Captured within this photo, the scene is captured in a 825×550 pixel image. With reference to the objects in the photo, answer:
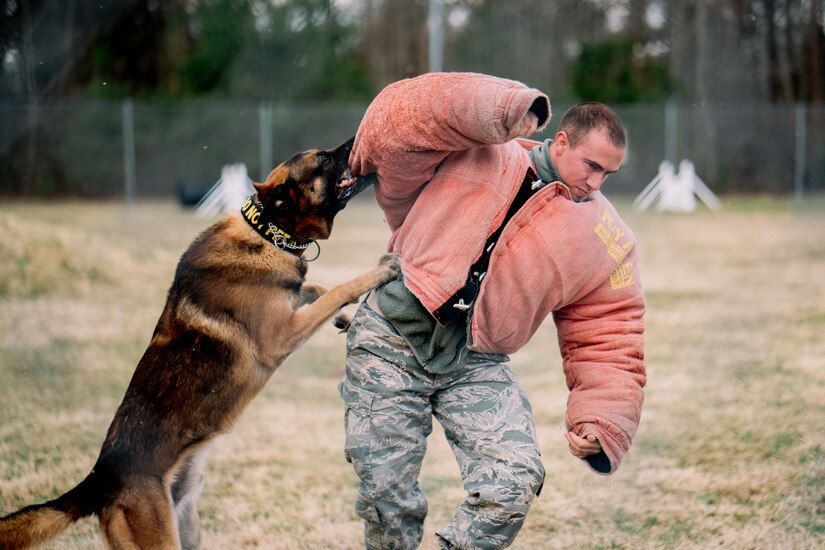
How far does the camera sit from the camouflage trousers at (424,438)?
293cm

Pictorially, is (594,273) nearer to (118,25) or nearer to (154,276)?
(154,276)

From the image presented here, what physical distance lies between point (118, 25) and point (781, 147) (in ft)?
58.3

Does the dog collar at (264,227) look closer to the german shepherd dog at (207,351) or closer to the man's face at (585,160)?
the german shepherd dog at (207,351)

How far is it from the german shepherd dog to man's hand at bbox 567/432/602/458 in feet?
2.80

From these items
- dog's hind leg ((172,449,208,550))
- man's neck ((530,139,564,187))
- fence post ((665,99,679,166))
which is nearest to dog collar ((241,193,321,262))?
dog's hind leg ((172,449,208,550))

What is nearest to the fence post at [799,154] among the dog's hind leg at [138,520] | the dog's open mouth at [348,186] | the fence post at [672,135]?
the fence post at [672,135]

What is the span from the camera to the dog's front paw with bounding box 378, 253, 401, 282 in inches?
130

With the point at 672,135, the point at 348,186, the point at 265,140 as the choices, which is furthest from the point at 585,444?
the point at 672,135

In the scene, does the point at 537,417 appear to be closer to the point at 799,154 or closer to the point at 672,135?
the point at 672,135

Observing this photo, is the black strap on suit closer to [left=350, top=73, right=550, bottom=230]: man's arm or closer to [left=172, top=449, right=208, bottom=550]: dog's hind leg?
[left=350, top=73, right=550, bottom=230]: man's arm

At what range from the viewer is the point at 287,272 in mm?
3580

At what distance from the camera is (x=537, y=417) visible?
6102mm

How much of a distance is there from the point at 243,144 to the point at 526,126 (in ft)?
66.6

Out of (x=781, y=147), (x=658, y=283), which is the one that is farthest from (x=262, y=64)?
(x=658, y=283)
